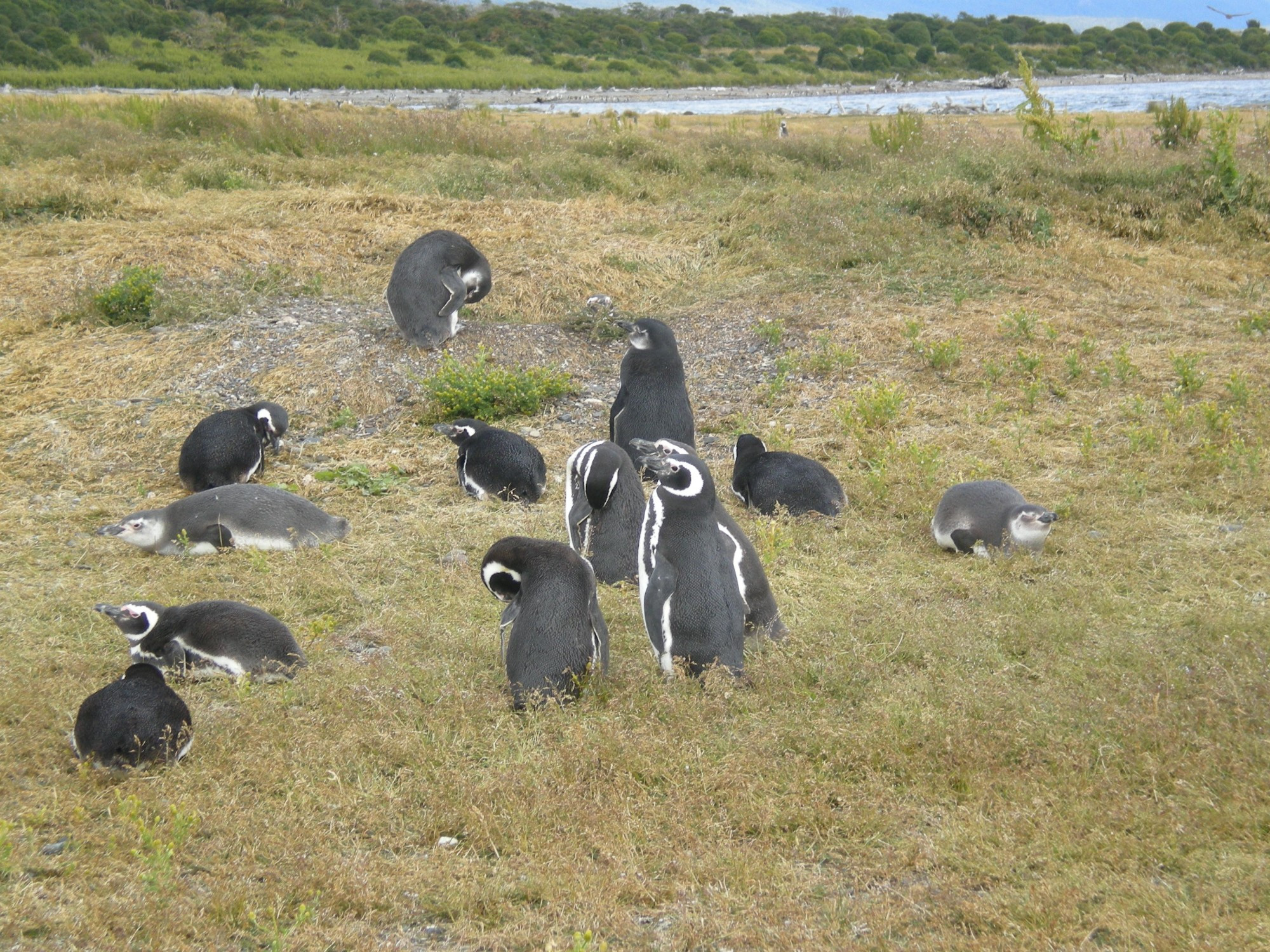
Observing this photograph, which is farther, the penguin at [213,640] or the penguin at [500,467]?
the penguin at [500,467]

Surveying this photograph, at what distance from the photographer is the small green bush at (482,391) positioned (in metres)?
8.31

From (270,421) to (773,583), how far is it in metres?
3.79

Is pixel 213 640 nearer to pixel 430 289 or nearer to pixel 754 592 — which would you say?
pixel 754 592

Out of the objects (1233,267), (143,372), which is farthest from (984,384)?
(143,372)

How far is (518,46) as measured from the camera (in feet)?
195

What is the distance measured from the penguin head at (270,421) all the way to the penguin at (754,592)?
11.8 feet

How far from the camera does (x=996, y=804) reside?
11.4 ft

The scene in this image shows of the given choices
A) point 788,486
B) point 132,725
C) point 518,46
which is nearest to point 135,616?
point 132,725

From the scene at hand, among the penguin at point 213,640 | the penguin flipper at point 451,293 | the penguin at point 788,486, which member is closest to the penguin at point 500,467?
the penguin at point 788,486

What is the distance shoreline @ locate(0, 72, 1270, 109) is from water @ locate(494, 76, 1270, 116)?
554 millimetres

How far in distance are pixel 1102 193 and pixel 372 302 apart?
8.22 meters

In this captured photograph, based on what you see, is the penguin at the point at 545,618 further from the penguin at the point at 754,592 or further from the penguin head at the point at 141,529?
the penguin head at the point at 141,529

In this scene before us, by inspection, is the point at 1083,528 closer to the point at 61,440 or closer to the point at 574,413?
the point at 574,413

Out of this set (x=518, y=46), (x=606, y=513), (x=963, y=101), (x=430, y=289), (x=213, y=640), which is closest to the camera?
(x=213, y=640)
